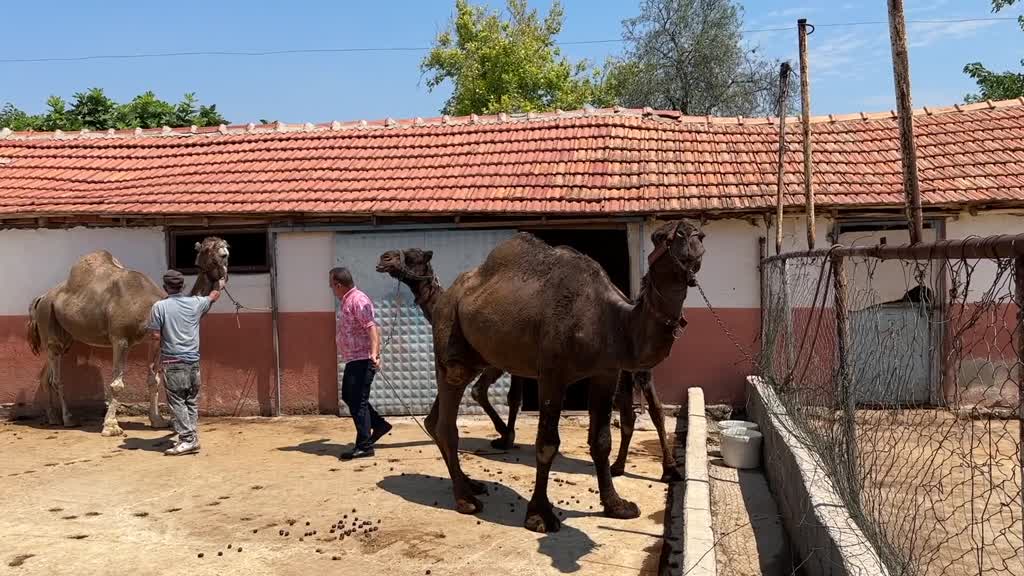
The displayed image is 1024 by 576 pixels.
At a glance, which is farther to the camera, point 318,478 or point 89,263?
point 89,263

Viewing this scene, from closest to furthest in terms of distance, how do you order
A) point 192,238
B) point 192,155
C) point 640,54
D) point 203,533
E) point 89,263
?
point 203,533 < point 89,263 < point 192,238 < point 192,155 < point 640,54

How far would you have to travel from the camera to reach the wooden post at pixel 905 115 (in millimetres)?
4199

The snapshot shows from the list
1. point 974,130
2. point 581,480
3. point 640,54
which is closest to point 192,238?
point 581,480

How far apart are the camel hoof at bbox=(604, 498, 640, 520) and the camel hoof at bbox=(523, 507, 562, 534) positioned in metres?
0.47

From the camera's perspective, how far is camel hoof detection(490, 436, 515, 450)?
870 cm

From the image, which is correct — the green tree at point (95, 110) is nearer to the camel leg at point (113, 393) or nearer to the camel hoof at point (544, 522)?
the camel leg at point (113, 393)

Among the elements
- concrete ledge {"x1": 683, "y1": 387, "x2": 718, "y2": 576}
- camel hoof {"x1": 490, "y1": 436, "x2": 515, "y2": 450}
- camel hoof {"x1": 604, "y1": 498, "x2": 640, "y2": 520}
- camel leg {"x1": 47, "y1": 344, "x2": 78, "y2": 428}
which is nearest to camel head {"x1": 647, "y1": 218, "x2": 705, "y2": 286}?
concrete ledge {"x1": 683, "y1": 387, "x2": 718, "y2": 576}

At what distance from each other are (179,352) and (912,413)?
682 cm

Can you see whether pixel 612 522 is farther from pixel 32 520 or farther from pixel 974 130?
pixel 974 130

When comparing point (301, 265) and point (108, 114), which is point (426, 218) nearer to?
point (301, 265)

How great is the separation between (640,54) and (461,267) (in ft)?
69.3

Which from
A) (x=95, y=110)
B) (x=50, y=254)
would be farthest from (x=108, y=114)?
(x=50, y=254)

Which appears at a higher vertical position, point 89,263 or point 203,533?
point 89,263

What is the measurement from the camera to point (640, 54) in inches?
1154
